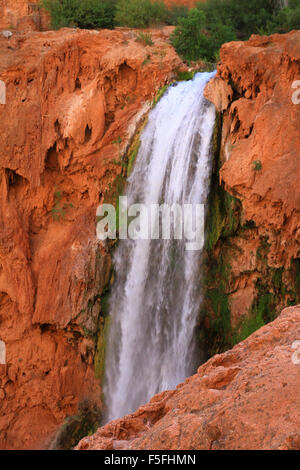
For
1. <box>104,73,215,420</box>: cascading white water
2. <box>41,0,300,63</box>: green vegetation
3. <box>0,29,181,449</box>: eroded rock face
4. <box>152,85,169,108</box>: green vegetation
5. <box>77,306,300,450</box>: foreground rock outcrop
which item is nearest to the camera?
<box>77,306,300,450</box>: foreground rock outcrop

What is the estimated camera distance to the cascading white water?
11094mm

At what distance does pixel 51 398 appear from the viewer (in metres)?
13.0

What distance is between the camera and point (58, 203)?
13.6 m

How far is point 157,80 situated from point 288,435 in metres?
12.0

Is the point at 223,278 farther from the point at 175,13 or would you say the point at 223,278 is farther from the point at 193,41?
the point at 175,13

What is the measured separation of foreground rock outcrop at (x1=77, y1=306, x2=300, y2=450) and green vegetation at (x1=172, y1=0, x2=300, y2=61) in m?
13.9

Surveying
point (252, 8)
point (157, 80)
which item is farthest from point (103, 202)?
point (252, 8)

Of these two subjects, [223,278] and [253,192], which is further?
[223,278]

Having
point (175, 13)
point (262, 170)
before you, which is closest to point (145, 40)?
point (262, 170)

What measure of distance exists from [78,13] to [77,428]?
15408mm

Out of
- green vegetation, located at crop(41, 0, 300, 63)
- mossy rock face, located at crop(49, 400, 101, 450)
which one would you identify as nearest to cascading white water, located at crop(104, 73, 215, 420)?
mossy rock face, located at crop(49, 400, 101, 450)

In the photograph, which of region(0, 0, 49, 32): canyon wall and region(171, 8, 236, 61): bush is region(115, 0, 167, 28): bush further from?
region(0, 0, 49, 32): canyon wall

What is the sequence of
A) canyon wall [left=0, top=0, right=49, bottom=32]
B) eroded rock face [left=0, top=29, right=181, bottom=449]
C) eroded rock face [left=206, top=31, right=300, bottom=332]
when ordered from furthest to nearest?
Answer: canyon wall [left=0, top=0, right=49, bottom=32]
eroded rock face [left=0, top=29, right=181, bottom=449]
eroded rock face [left=206, top=31, right=300, bottom=332]

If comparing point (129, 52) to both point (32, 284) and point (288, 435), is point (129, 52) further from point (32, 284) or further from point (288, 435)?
point (288, 435)
